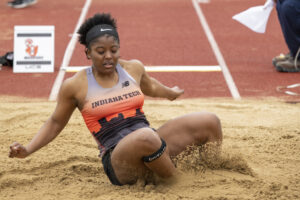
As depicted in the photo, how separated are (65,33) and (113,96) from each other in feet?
18.9

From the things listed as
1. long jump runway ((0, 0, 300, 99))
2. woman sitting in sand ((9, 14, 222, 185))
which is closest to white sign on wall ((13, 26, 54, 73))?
long jump runway ((0, 0, 300, 99))

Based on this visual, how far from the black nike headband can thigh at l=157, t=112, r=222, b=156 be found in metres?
0.73

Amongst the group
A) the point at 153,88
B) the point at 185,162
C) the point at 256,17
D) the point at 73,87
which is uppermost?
the point at 73,87

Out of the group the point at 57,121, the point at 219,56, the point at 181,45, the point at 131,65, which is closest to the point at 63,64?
the point at 181,45

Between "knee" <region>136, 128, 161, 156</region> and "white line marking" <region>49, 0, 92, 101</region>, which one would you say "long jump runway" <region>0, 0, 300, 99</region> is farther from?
"knee" <region>136, 128, 161, 156</region>

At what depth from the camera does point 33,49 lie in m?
7.17

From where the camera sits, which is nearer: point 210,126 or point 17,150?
point 17,150

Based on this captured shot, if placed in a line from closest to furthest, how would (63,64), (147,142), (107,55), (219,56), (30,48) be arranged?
(147,142)
(107,55)
(30,48)
(63,64)
(219,56)

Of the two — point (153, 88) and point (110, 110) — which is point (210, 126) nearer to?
point (153, 88)

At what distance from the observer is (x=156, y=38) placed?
8.71 metres

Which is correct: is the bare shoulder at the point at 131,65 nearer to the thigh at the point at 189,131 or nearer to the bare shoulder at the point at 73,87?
the bare shoulder at the point at 73,87

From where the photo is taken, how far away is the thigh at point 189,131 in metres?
3.62

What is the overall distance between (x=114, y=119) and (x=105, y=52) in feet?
1.39

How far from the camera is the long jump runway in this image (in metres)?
6.64
